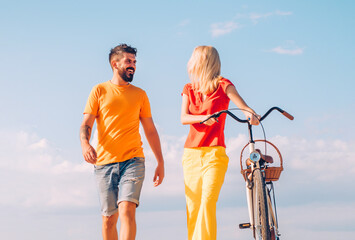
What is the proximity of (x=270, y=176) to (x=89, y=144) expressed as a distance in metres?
2.53

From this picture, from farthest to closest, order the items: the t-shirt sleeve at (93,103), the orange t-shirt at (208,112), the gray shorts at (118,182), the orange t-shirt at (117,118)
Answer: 1. the t-shirt sleeve at (93,103)
2. the orange t-shirt at (117,118)
3. the gray shorts at (118,182)
4. the orange t-shirt at (208,112)

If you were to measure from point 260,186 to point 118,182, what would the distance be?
2121mm

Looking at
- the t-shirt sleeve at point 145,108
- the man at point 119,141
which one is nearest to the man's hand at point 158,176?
the man at point 119,141

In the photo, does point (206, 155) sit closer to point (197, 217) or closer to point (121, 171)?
point (197, 217)

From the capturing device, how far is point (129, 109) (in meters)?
7.12

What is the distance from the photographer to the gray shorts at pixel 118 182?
6.76 m

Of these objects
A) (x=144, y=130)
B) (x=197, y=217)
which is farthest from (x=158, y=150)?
(x=197, y=217)

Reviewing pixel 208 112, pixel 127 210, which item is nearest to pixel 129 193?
pixel 127 210

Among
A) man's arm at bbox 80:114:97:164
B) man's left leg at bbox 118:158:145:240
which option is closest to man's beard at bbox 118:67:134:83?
man's arm at bbox 80:114:97:164

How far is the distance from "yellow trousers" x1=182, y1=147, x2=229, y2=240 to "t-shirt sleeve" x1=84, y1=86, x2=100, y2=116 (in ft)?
5.43

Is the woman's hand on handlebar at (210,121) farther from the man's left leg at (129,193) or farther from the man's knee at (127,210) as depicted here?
the man's knee at (127,210)

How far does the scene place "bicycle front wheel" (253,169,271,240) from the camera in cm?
583

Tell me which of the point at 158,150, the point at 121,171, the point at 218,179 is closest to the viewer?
the point at 218,179

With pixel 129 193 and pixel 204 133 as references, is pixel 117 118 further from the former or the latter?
pixel 204 133
